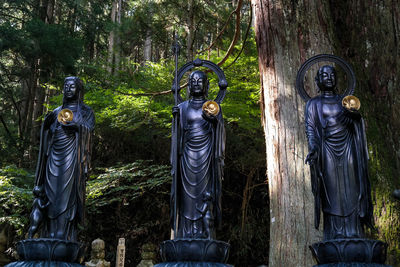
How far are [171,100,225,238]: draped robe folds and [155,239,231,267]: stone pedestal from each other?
0.90 feet

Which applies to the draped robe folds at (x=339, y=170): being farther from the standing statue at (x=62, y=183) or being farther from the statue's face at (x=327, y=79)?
the standing statue at (x=62, y=183)

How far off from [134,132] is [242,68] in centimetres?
537

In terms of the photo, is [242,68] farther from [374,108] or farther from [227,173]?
[374,108]

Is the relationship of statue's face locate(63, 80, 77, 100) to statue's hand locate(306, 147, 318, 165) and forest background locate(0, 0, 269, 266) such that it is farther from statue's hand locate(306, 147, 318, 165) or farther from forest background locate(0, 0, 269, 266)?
forest background locate(0, 0, 269, 266)

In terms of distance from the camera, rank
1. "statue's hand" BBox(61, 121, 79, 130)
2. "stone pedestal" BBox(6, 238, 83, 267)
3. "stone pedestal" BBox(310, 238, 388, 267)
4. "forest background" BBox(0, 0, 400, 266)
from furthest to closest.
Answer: "forest background" BBox(0, 0, 400, 266) < "statue's hand" BBox(61, 121, 79, 130) < "stone pedestal" BBox(6, 238, 83, 267) < "stone pedestal" BBox(310, 238, 388, 267)

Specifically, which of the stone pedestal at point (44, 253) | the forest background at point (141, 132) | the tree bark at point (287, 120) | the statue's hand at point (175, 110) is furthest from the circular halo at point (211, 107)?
the forest background at point (141, 132)

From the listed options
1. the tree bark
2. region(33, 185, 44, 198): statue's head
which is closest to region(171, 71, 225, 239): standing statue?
region(33, 185, 44, 198): statue's head

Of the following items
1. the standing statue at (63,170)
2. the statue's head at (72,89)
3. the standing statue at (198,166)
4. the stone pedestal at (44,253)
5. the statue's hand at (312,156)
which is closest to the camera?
the stone pedestal at (44,253)

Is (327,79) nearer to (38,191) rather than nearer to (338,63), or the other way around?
(338,63)

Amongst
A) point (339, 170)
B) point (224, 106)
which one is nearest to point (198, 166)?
point (339, 170)

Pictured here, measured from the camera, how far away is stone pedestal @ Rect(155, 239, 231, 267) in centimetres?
372

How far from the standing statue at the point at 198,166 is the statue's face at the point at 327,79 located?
111 centimetres

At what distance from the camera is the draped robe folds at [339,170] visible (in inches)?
154

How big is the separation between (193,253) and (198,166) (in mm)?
923
